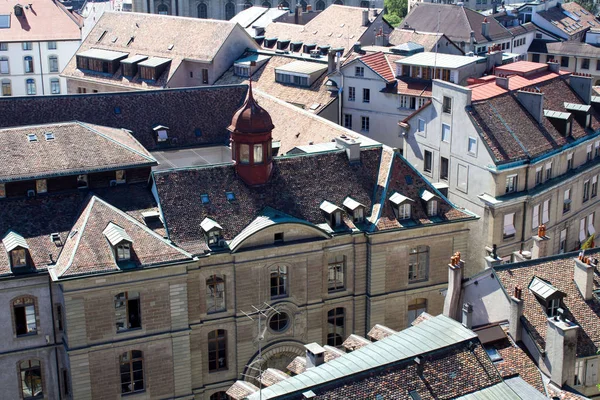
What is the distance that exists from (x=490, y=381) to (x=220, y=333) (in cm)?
2459

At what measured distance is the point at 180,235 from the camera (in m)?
75.4

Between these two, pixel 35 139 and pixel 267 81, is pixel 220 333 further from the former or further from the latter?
pixel 267 81

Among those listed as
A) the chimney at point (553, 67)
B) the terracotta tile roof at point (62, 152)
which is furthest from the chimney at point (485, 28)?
the terracotta tile roof at point (62, 152)

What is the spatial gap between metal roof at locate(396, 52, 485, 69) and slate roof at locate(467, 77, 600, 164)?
10760 millimetres

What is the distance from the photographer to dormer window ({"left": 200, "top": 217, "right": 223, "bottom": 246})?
75.0m

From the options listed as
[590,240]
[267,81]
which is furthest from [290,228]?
[267,81]

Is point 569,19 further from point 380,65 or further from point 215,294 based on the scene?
point 215,294

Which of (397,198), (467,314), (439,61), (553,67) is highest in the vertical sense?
(439,61)

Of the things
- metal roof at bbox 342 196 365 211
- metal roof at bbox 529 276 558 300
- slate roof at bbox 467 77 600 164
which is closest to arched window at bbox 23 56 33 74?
slate roof at bbox 467 77 600 164

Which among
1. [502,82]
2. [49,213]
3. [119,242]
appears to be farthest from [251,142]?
[502,82]

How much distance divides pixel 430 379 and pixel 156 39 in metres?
84.2

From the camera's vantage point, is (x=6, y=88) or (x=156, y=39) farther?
(x=6, y=88)

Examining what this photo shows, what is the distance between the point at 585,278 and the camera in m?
69.9

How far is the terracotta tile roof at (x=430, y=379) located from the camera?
57.4 m
